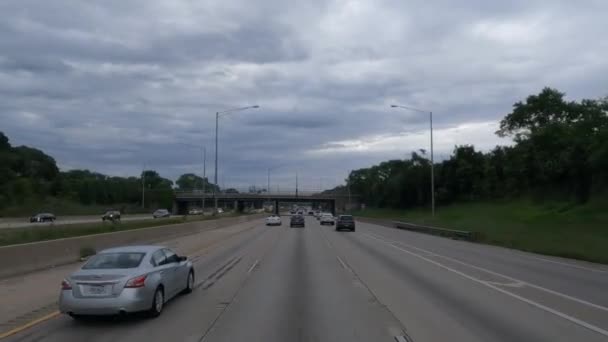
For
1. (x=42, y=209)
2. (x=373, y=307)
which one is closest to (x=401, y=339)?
(x=373, y=307)

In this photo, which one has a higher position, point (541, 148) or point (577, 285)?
point (541, 148)

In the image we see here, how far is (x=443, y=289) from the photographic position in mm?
15188

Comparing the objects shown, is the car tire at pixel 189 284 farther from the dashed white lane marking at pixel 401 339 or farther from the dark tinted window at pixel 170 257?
the dashed white lane marking at pixel 401 339

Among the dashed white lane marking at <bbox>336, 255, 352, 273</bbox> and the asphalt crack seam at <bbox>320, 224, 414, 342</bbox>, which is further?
the dashed white lane marking at <bbox>336, 255, 352, 273</bbox>

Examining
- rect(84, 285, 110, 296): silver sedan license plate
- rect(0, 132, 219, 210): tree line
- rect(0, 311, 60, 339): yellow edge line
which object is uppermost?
rect(0, 132, 219, 210): tree line

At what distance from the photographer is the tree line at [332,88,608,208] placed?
6694 centimetres

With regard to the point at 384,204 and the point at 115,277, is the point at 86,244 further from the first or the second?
the point at 384,204

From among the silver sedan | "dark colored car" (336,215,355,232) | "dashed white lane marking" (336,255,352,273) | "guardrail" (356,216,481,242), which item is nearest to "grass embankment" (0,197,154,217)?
"dark colored car" (336,215,355,232)

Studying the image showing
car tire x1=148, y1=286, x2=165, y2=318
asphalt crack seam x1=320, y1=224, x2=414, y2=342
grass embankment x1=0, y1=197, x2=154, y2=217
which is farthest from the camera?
grass embankment x1=0, y1=197, x2=154, y2=217

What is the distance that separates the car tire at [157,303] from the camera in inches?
450

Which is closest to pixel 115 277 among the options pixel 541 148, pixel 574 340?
pixel 574 340

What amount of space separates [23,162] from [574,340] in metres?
117

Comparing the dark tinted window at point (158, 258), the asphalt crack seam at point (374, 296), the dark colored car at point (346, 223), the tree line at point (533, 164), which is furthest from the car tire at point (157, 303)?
the tree line at point (533, 164)

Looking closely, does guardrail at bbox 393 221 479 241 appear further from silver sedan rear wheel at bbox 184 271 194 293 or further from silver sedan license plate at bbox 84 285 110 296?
silver sedan license plate at bbox 84 285 110 296
